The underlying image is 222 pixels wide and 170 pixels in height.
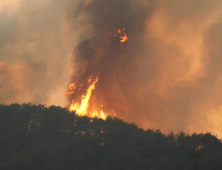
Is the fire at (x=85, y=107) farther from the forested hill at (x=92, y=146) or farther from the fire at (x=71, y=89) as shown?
the forested hill at (x=92, y=146)

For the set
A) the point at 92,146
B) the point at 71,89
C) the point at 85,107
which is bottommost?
the point at 92,146

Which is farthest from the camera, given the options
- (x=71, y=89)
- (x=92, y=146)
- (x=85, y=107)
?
(x=71, y=89)

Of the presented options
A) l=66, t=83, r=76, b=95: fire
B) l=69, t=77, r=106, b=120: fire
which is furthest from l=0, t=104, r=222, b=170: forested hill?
l=66, t=83, r=76, b=95: fire

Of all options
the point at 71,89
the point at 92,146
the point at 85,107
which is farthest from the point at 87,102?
the point at 92,146

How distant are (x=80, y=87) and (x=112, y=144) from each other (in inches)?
996

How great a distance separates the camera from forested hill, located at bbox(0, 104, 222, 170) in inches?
1313

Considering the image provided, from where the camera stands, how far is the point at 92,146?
126 ft

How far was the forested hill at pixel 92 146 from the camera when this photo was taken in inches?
1313

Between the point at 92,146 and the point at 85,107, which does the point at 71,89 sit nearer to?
the point at 85,107

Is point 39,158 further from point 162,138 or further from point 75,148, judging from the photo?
point 162,138

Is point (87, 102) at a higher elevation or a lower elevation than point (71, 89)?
lower

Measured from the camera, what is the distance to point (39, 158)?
3616 cm

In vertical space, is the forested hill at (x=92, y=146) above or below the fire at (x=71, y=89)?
below

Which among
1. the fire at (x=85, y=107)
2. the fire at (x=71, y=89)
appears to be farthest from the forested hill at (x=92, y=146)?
the fire at (x=71, y=89)
